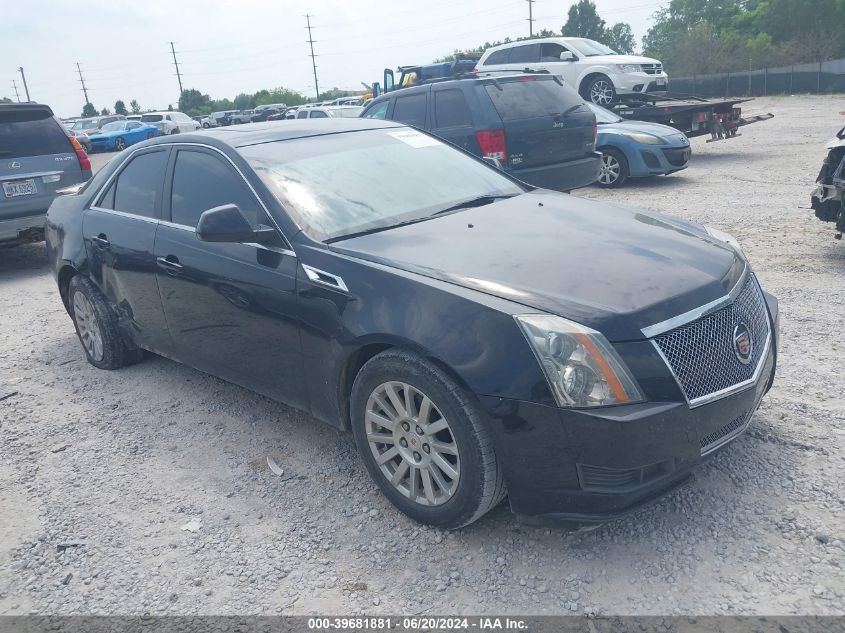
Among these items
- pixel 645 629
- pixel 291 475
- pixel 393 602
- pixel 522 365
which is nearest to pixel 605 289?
pixel 522 365

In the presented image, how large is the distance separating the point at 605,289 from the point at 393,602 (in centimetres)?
146

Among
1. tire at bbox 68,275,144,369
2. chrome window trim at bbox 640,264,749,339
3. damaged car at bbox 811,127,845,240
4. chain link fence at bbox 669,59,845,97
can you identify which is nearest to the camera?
chrome window trim at bbox 640,264,749,339

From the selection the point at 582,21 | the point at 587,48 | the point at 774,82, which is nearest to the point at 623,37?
the point at 582,21

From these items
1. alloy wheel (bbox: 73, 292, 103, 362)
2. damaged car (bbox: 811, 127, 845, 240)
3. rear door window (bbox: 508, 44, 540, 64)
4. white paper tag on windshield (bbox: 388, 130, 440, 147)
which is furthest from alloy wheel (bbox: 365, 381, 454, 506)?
rear door window (bbox: 508, 44, 540, 64)

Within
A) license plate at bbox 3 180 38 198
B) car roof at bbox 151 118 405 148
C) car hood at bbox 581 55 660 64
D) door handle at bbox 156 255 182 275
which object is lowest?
door handle at bbox 156 255 182 275

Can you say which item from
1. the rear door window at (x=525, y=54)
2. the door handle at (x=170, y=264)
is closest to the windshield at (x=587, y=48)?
the rear door window at (x=525, y=54)

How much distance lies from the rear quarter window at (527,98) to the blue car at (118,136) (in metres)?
31.7

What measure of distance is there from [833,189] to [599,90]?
39.8 feet

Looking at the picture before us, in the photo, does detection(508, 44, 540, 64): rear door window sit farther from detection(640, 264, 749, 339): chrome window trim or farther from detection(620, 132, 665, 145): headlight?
detection(640, 264, 749, 339): chrome window trim

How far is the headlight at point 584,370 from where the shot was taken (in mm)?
2693

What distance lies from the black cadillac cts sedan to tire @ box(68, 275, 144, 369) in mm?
535

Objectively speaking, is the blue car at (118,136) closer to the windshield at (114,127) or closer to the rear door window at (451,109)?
the windshield at (114,127)

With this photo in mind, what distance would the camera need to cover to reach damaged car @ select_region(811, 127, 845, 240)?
21.0 feet

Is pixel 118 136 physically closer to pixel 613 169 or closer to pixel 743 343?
pixel 613 169
